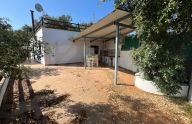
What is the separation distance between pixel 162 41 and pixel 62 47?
33.2 ft

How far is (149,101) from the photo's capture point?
15.0 feet

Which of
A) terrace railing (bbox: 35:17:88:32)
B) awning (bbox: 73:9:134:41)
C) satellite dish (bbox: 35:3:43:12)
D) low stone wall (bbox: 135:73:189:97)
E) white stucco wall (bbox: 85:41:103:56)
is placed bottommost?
low stone wall (bbox: 135:73:189:97)

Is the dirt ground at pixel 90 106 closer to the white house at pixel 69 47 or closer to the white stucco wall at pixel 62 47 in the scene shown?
the white house at pixel 69 47

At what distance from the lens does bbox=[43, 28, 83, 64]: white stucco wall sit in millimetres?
12383

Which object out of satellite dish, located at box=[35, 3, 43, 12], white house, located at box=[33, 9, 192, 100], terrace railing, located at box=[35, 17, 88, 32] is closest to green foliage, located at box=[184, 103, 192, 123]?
white house, located at box=[33, 9, 192, 100]

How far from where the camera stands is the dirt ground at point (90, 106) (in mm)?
3481

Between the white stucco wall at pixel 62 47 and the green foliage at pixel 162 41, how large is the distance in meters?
9.06

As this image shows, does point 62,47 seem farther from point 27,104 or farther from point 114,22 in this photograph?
point 27,104

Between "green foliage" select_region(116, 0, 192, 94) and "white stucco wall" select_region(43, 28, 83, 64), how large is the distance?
29.7 ft

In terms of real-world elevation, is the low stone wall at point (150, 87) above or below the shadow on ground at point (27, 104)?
above

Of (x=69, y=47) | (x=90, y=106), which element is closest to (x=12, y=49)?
(x=90, y=106)

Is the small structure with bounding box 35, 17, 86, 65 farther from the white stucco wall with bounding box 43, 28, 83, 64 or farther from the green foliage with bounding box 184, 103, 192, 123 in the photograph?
the green foliage with bounding box 184, 103, 192, 123

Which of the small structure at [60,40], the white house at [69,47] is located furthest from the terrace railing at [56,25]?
the white house at [69,47]

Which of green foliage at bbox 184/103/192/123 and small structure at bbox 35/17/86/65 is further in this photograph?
small structure at bbox 35/17/86/65
